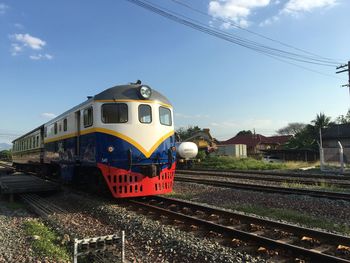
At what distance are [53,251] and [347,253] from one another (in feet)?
15.6

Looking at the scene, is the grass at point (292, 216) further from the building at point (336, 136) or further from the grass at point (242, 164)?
the building at point (336, 136)

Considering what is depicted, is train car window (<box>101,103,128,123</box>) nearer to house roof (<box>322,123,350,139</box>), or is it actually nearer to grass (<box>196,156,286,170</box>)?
grass (<box>196,156,286,170</box>)

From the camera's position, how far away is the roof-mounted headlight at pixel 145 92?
10547 mm

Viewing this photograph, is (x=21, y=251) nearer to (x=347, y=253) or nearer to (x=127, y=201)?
(x=127, y=201)

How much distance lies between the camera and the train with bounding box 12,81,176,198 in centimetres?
977

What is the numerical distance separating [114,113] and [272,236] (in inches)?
227

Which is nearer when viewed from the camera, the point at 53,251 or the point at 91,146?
the point at 53,251

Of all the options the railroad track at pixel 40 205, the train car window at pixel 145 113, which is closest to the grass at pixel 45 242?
the railroad track at pixel 40 205

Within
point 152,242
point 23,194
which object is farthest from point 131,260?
point 23,194

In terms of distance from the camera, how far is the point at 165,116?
36.9 feet

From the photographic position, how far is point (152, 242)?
251 inches

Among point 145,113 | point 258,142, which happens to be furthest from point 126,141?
point 258,142

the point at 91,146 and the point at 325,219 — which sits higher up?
the point at 91,146

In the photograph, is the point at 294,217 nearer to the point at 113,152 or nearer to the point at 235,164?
the point at 113,152
